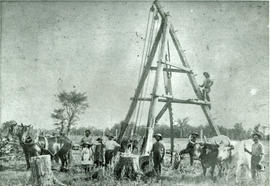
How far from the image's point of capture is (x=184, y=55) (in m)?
10.7

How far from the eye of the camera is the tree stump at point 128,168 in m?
7.97

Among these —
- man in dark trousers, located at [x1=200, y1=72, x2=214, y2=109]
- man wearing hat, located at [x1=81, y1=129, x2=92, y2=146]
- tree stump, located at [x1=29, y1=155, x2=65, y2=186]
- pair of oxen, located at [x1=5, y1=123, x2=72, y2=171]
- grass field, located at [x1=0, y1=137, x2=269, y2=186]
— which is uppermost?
man in dark trousers, located at [x1=200, y1=72, x2=214, y2=109]

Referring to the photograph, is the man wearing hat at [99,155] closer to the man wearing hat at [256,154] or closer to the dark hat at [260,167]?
the man wearing hat at [256,154]

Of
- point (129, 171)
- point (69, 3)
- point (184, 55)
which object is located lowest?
point (129, 171)

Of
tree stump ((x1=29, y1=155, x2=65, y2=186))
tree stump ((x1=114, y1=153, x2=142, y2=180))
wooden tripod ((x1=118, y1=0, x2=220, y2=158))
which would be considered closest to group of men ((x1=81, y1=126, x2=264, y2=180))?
tree stump ((x1=114, y1=153, x2=142, y2=180))

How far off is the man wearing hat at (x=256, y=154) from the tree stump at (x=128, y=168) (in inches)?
128

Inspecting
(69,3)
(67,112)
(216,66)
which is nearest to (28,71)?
(69,3)

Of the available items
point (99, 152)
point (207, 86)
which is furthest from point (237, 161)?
point (99, 152)

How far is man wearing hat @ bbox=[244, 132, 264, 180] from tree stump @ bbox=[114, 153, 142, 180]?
3.24 metres

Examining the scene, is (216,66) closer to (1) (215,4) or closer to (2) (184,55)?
(2) (184,55)

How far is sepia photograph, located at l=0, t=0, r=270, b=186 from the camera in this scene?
28.4 feet

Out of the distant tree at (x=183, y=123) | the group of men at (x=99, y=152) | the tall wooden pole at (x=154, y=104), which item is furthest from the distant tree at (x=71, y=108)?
the tall wooden pole at (x=154, y=104)

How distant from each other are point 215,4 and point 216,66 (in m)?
2.25

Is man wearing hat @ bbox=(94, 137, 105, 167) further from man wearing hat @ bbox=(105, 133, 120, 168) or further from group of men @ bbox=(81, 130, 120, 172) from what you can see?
man wearing hat @ bbox=(105, 133, 120, 168)
